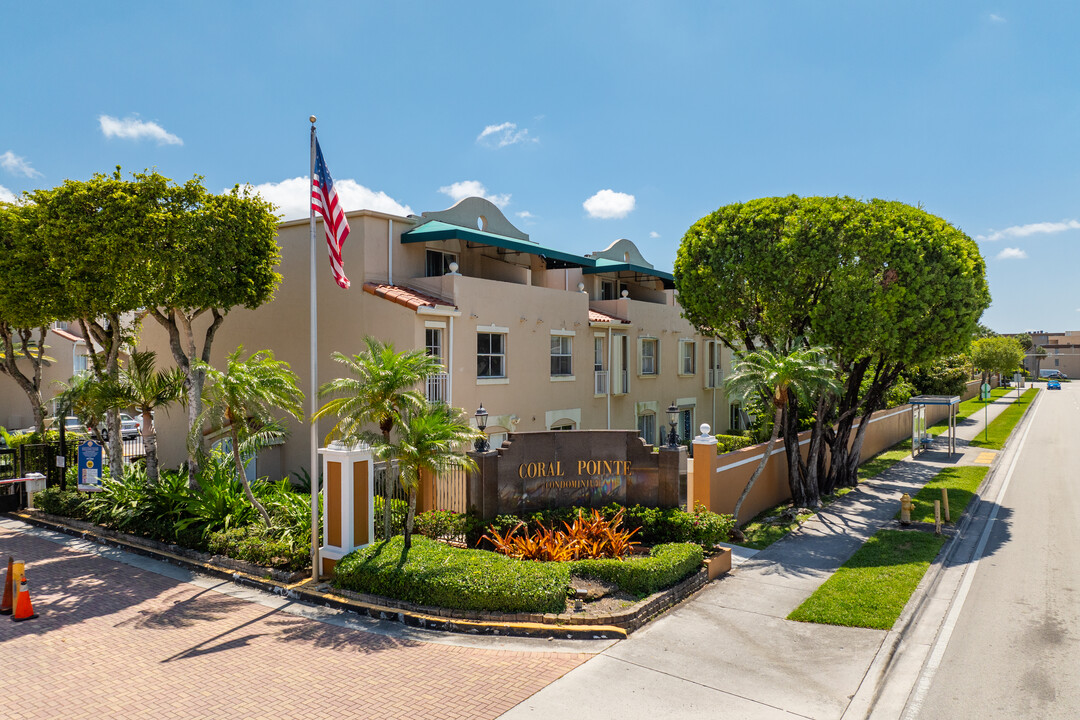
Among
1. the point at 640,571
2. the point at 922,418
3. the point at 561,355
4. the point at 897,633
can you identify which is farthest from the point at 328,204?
the point at 922,418

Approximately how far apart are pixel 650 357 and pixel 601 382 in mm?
4292

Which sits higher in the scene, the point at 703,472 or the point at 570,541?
the point at 703,472

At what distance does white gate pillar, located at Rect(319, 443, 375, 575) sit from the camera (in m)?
12.1

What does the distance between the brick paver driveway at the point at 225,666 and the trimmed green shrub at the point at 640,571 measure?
7.70 ft

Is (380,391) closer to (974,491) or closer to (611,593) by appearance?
(611,593)

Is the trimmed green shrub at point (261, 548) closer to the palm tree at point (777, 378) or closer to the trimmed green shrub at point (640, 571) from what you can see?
the trimmed green shrub at point (640, 571)

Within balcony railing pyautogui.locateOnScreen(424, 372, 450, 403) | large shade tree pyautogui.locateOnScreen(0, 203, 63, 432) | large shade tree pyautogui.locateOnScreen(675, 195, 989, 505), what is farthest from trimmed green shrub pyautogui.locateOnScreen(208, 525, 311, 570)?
large shade tree pyautogui.locateOnScreen(675, 195, 989, 505)

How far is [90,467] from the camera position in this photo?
53.8ft

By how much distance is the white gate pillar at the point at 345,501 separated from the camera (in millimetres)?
12141

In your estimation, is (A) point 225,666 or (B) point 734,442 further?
(B) point 734,442

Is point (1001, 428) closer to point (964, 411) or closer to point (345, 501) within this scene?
point (964, 411)

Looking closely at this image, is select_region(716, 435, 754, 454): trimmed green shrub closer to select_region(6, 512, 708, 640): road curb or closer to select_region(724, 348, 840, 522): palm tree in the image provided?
select_region(724, 348, 840, 522): palm tree

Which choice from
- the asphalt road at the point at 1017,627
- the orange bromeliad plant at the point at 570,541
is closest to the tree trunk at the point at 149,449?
the orange bromeliad plant at the point at 570,541

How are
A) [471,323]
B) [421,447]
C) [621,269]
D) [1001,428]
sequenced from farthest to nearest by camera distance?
[1001,428] < [621,269] < [471,323] < [421,447]
